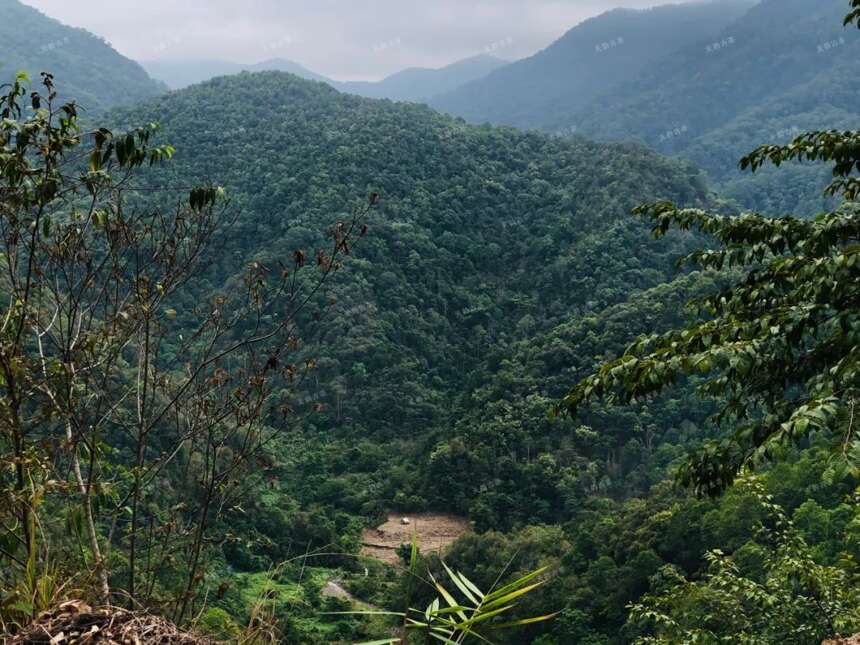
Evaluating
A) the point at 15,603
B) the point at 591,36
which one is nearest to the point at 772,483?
the point at 15,603

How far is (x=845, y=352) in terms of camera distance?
10.0 ft

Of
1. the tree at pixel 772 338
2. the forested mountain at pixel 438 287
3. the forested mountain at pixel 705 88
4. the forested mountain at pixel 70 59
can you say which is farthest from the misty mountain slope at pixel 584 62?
the tree at pixel 772 338

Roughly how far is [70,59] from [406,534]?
92062 mm

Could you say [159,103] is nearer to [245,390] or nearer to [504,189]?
[504,189]

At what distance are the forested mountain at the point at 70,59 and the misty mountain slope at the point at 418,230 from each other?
133 ft

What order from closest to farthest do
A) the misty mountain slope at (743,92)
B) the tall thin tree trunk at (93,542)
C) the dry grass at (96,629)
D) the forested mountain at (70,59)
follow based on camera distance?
the dry grass at (96,629)
the tall thin tree trunk at (93,542)
the forested mountain at (70,59)
the misty mountain slope at (743,92)

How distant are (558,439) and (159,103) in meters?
41.5

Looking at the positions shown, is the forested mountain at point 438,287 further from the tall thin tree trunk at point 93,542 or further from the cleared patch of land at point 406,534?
the tall thin tree trunk at point 93,542

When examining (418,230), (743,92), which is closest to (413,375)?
(418,230)

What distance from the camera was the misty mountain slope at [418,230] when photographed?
3250cm

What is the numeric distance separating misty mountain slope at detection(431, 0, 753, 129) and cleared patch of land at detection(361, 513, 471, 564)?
397 ft

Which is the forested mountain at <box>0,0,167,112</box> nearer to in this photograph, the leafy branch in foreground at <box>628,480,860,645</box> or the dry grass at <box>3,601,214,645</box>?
the leafy branch in foreground at <box>628,480,860,645</box>

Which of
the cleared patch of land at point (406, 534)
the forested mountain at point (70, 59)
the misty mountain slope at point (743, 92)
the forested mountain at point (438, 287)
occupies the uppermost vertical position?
the forested mountain at point (70, 59)

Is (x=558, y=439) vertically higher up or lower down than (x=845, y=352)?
lower down
